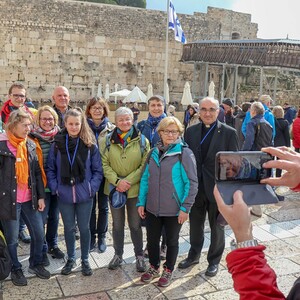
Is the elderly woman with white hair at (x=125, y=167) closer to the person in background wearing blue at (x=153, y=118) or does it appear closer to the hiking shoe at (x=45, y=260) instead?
the person in background wearing blue at (x=153, y=118)

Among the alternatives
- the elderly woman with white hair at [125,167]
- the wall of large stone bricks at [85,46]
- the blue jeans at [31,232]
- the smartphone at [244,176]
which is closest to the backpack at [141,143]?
the elderly woman with white hair at [125,167]

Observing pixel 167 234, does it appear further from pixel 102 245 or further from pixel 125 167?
pixel 102 245

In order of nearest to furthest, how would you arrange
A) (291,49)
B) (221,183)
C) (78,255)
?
(221,183)
(78,255)
(291,49)

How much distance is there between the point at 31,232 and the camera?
13.6ft

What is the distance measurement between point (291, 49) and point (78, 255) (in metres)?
13.3

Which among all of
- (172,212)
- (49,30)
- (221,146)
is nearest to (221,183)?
(172,212)

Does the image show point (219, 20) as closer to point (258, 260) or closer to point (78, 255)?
point (78, 255)

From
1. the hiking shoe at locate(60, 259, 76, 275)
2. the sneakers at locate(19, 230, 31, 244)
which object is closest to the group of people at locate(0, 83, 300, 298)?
the hiking shoe at locate(60, 259, 76, 275)

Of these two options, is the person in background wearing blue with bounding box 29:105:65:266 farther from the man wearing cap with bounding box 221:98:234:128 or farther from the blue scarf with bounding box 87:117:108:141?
the man wearing cap with bounding box 221:98:234:128

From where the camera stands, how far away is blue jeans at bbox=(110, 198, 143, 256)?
4387 mm

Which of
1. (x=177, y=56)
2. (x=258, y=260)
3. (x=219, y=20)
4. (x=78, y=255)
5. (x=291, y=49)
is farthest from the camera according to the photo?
(x=219, y=20)

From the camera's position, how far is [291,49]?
15383mm

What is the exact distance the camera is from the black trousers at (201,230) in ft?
14.3

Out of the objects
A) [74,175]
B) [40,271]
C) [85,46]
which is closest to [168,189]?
[74,175]
